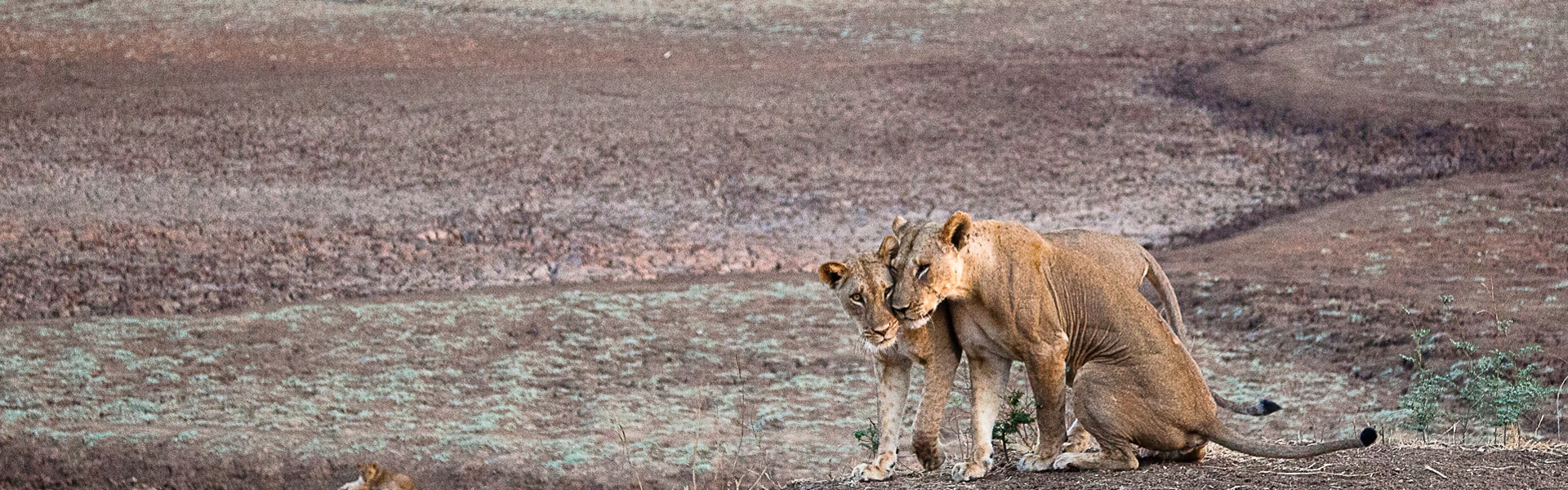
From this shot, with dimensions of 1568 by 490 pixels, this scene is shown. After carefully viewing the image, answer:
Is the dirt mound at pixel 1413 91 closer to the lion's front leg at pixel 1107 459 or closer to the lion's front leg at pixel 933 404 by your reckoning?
the lion's front leg at pixel 1107 459

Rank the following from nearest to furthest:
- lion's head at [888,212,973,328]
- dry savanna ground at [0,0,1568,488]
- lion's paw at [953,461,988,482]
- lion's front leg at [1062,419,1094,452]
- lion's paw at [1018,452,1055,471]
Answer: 1. lion's head at [888,212,973,328]
2. lion's paw at [953,461,988,482]
3. lion's paw at [1018,452,1055,471]
4. lion's front leg at [1062,419,1094,452]
5. dry savanna ground at [0,0,1568,488]

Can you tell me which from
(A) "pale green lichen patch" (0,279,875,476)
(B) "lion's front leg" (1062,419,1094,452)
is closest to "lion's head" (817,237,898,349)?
(B) "lion's front leg" (1062,419,1094,452)

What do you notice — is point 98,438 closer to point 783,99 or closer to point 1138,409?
point 1138,409

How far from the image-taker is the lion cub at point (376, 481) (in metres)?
7.51

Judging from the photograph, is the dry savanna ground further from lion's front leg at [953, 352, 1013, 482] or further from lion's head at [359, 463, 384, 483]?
lion's head at [359, 463, 384, 483]

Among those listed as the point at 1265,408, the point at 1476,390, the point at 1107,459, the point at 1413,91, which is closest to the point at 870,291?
the point at 1107,459

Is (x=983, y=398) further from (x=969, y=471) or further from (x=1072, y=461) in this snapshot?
(x=1072, y=461)

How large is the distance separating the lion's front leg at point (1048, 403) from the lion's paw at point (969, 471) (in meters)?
0.21

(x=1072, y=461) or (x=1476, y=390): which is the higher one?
(x=1072, y=461)

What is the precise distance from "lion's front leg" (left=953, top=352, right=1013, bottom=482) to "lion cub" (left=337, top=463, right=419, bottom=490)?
3.06 metres

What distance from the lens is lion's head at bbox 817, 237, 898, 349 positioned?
17.2 ft

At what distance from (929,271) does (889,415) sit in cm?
81

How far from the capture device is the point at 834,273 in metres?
5.37

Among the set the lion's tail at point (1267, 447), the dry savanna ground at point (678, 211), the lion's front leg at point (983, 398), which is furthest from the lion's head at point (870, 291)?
the lion's tail at point (1267, 447)
